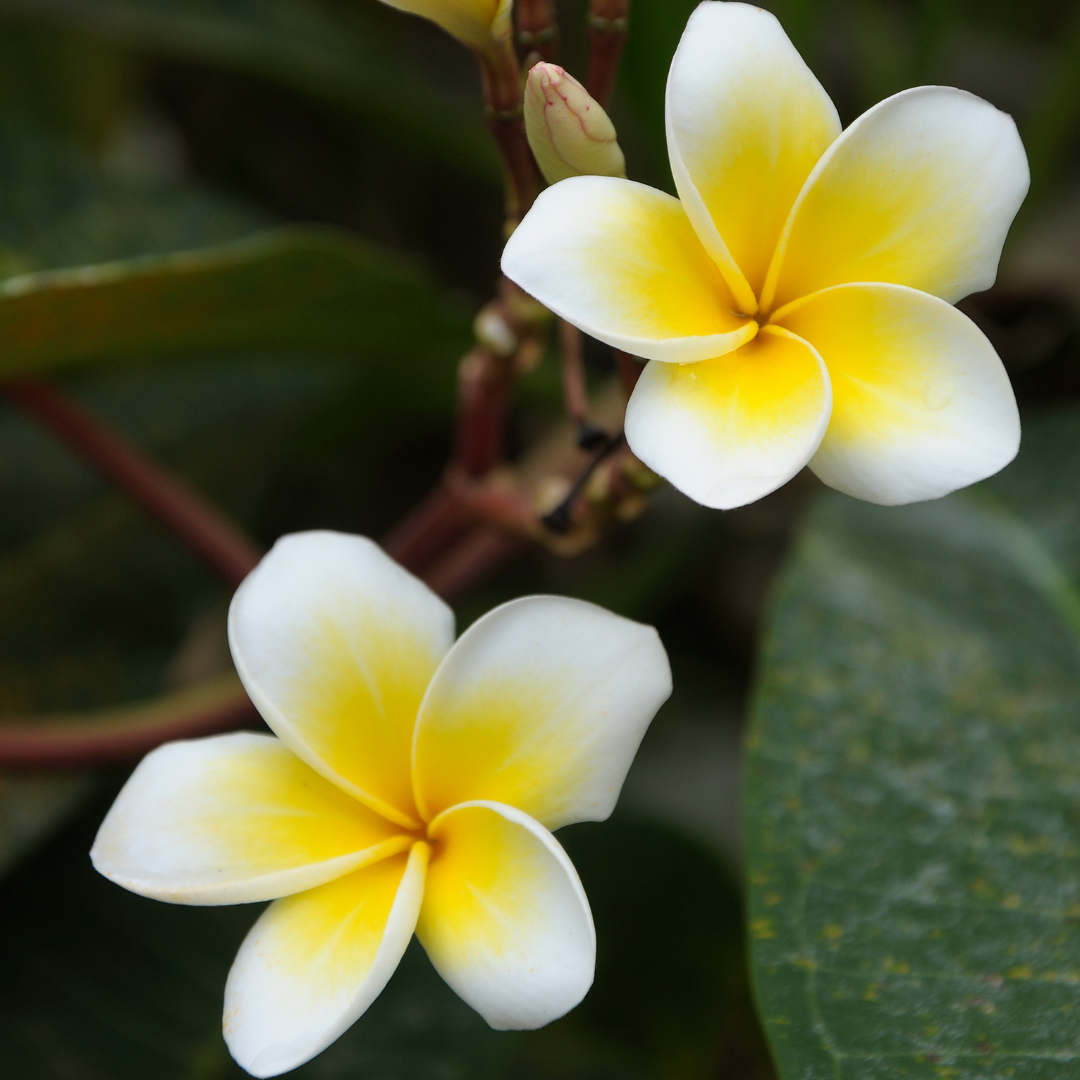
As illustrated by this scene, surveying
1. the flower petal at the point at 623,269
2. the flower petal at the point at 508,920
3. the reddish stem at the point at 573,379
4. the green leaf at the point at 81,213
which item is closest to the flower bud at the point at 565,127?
the flower petal at the point at 623,269

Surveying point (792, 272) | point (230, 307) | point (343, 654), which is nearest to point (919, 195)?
point (792, 272)

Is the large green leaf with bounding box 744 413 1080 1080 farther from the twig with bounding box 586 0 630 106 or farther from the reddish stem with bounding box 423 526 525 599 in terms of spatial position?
the twig with bounding box 586 0 630 106

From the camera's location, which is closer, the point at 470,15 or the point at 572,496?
the point at 470,15

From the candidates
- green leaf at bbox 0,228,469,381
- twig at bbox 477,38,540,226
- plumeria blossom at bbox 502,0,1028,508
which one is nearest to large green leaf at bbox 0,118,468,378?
green leaf at bbox 0,228,469,381

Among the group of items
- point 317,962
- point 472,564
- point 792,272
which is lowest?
point 472,564

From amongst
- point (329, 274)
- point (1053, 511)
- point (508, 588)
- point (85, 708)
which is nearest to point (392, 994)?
point (85, 708)

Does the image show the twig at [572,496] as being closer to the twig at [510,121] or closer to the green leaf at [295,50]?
the twig at [510,121]

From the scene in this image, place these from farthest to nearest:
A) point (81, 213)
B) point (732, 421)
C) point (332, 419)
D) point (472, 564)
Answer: point (332, 419) → point (81, 213) → point (472, 564) → point (732, 421)

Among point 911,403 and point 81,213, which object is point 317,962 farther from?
point 81,213
